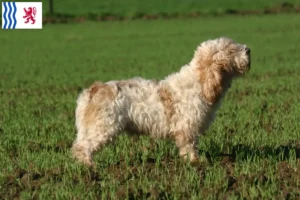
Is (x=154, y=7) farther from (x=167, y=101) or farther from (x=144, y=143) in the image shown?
(x=167, y=101)

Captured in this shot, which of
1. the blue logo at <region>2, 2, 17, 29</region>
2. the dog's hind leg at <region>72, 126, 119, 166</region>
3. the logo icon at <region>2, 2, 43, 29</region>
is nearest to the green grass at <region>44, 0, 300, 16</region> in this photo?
the logo icon at <region>2, 2, 43, 29</region>

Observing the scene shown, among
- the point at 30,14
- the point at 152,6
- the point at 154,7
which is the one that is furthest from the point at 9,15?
the point at 152,6

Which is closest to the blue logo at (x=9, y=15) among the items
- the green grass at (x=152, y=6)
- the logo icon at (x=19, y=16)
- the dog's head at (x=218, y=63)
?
the logo icon at (x=19, y=16)

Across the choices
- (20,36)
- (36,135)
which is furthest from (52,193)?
(20,36)

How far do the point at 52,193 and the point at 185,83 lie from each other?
262 centimetres

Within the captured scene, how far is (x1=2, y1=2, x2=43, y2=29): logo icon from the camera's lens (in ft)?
155

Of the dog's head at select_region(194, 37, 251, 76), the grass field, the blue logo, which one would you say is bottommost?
the grass field

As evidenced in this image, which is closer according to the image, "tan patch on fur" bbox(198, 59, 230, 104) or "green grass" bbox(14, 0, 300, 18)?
"tan patch on fur" bbox(198, 59, 230, 104)

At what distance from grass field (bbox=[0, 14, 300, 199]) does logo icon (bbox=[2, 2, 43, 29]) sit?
52.6 feet

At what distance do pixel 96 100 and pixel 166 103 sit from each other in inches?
36.6

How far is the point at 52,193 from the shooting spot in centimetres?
751

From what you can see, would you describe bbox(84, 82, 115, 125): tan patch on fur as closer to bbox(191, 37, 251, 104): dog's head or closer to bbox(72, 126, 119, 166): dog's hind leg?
bbox(72, 126, 119, 166): dog's hind leg

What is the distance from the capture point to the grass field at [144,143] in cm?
770

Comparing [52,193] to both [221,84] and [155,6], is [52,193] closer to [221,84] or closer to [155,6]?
[221,84]
